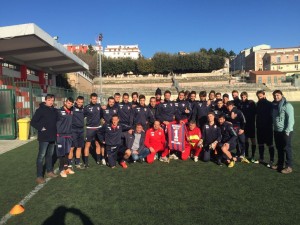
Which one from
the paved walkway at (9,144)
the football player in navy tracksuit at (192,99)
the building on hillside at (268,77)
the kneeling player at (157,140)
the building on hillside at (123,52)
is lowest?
the paved walkway at (9,144)

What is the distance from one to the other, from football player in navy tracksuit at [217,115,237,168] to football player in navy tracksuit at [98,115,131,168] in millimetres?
2425

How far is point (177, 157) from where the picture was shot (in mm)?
7477

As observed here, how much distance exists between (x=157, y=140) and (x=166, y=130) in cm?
46

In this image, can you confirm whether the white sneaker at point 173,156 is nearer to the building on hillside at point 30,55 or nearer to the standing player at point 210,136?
the standing player at point 210,136

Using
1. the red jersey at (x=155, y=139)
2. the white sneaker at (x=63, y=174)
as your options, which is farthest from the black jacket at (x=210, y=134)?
the white sneaker at (x=63, y=174)

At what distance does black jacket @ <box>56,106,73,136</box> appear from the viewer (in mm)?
5965

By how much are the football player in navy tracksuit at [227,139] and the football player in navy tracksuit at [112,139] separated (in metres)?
2.43

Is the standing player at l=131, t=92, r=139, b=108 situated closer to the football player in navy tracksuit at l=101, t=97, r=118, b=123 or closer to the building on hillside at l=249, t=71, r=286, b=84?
the football player in navy tracksuit at l=101, t=97, r=118, b=123

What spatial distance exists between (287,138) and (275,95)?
A: 0.98 m

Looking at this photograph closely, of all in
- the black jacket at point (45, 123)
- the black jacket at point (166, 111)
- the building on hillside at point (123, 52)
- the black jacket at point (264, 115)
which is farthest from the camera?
the building on hillside at point (123, 52)

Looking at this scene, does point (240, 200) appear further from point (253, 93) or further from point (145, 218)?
point (253, 93)

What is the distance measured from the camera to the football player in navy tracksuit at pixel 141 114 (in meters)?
7.54

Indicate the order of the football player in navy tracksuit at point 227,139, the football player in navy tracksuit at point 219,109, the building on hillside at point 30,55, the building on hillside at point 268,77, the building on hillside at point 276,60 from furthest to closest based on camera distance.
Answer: the building on hillside at point 276,60, the building on hillside at point 268,77, the building on hillside at point 30,55, the football player in navy tracksuit at point 219,109, the football player in navy tracksuit at point 227,139

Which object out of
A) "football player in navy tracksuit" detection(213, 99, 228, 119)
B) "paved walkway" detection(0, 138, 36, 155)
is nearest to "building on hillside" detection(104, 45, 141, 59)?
"paved walkway" detection(0, 138, 36, 155)
